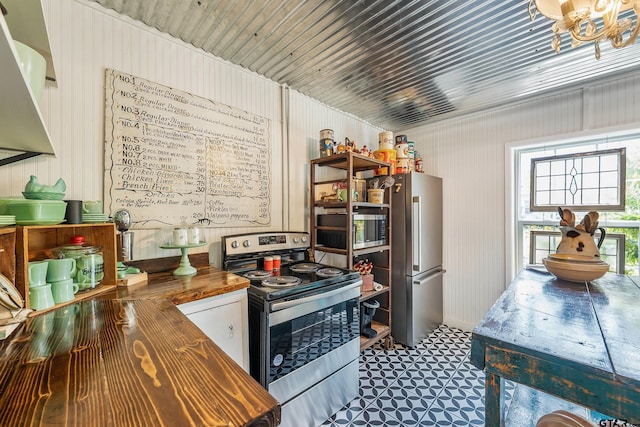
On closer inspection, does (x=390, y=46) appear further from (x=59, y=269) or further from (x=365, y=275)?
(x=59, y=269)

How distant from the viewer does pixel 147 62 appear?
1.60 metres

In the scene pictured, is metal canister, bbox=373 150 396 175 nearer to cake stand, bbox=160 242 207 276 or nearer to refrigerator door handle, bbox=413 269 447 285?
refrigerator door handle, bbox=413 269 447 285

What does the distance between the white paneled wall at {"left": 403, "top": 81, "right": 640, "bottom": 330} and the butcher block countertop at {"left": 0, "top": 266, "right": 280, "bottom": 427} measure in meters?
2.94

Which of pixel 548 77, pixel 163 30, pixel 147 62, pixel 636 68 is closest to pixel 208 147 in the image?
pixel 147 62

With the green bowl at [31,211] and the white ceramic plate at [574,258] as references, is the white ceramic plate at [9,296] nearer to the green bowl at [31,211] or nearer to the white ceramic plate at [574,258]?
the green bowl at [31,211]

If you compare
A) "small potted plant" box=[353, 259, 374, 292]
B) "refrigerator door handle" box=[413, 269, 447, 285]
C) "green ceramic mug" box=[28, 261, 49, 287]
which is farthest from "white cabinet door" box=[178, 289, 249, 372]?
"refrigerator door handle" box=[413, 269, 447, 285]

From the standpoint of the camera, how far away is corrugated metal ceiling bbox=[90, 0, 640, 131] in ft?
4.74

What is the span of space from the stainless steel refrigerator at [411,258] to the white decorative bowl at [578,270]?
1175 mm

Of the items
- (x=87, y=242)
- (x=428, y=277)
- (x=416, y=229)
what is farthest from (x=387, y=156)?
(x=87, y=242)

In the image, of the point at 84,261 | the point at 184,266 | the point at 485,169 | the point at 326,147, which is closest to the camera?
the point at 84,261

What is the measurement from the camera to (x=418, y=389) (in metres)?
1.91

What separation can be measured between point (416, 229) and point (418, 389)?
51.8 inches

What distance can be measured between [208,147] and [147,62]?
0.59 metres

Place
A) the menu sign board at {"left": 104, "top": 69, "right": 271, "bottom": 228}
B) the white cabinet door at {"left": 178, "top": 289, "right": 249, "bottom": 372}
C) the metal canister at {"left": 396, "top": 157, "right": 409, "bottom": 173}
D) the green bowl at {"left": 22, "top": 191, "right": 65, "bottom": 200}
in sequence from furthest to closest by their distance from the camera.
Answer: the metal canister at {"left": 396, "top": 157, "right": 409, "bottom": 173}
the menu sign board at {"left": 104, "top": 69, "right": 271, "bottom": 228}
the white cabinet door at {"left": 178, "top": 289, "right": 249, "bottom": 372}
the green bowl at {"left": 22, "top": 191, "right": 65, "bottom": 200}
